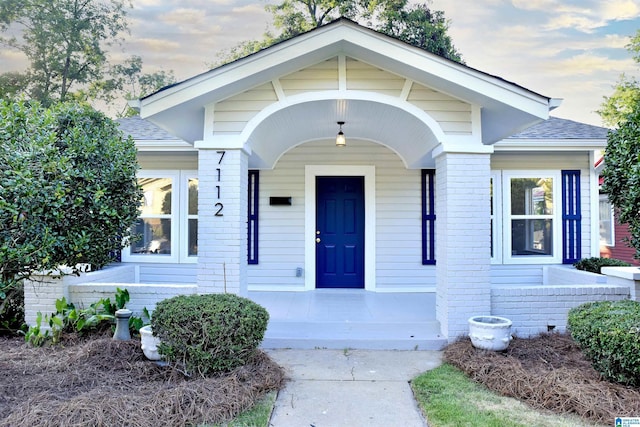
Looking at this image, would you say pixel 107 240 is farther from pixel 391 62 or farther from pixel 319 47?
pixel 391 62

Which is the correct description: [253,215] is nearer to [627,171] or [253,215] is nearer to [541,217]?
[541,217]

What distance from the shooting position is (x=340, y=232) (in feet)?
24.4

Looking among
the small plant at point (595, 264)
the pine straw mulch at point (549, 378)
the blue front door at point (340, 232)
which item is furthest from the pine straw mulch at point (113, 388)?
the small plant at point (595, 264)

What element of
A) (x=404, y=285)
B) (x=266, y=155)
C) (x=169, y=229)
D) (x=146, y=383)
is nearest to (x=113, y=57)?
(x=169, y=229)

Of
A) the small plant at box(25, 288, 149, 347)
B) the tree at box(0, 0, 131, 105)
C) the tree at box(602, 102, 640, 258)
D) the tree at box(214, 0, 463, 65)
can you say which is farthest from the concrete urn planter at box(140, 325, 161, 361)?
the tree at box(0, 0, 131, 105)

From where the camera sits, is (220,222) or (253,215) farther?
(253,215)

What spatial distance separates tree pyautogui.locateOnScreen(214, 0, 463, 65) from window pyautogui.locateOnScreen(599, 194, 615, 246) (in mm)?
7656

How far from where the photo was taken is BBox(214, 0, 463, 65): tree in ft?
52.5

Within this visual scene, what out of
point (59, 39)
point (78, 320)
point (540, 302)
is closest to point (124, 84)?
point (59, 39)

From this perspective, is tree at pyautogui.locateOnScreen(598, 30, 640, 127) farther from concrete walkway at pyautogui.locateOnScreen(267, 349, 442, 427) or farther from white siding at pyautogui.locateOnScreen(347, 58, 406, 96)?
concrete walkway at pyautogui.locateOnScreen(267, 349, 442, 427)

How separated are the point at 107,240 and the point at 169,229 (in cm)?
388

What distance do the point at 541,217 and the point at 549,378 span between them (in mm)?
4761

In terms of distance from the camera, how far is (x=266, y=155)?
646cm

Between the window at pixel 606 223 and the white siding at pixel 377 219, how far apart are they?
779 centimetres
